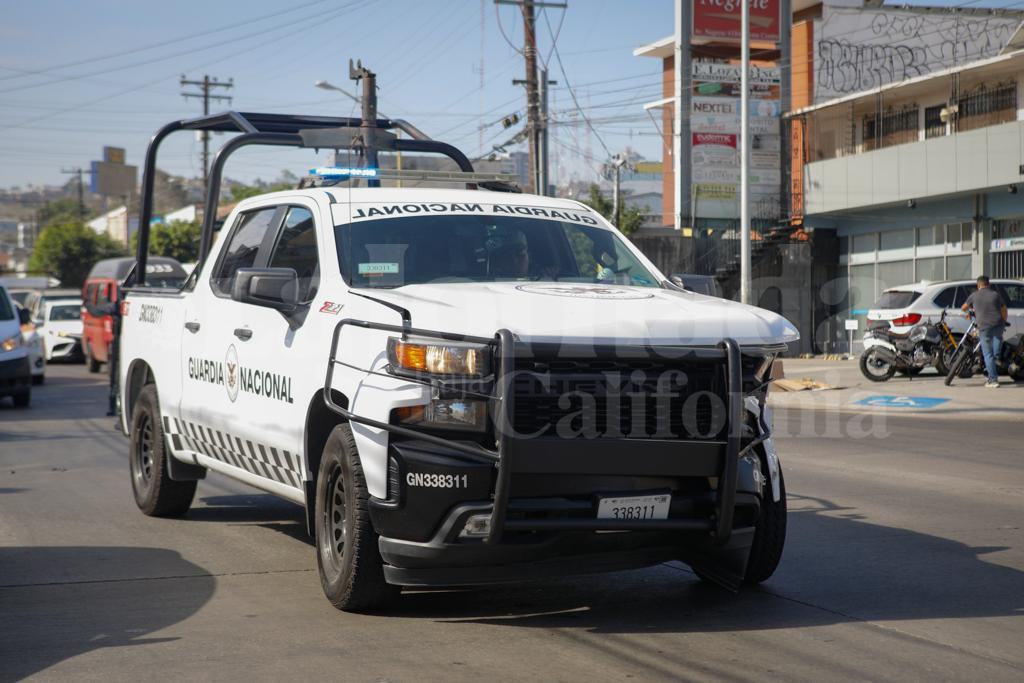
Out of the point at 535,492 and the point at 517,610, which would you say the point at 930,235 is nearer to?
the point at 517,610

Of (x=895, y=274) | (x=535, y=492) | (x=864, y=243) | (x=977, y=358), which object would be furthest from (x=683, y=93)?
(x=535, y=492)

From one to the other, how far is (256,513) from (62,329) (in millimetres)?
26430

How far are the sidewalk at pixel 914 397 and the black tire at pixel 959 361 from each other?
19 centimetres

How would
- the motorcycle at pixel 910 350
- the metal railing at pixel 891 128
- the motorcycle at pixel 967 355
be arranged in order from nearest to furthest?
the motorcycle at pixel 967 355, the motorcycle at pixel 910 350, the metal railing at pixel 891 128

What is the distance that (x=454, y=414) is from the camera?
537 centimetres

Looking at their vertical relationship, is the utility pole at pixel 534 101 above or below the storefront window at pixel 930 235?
above

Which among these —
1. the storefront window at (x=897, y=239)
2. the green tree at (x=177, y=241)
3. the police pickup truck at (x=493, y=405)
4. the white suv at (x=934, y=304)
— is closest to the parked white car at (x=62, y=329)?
the white suv at (x=934, y=304)

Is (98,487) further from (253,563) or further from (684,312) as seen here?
(684,312)

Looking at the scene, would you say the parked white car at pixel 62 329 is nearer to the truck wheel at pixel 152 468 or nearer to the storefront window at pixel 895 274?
the storefront window at pixel 895 274

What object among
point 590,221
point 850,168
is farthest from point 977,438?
point 850,168

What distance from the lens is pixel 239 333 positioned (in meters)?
7.33

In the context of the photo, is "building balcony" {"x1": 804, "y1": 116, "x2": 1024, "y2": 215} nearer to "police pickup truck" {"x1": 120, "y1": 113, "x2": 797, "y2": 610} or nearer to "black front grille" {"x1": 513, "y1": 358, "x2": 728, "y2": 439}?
"police pickup truck" {"x1": 120, "y1": 113, "x2": 797, "y2": 610}

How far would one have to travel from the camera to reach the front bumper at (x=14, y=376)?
19.6 meters

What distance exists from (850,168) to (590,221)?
28472 mm
